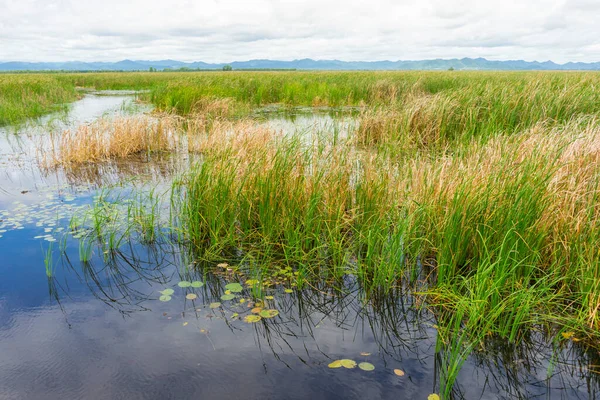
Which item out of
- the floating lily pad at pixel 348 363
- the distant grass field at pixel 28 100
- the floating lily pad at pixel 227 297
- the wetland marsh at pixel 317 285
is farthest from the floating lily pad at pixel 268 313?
the distant grass field at pixel 28 100

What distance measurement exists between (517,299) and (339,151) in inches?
142

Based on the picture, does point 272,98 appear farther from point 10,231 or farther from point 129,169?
point 10,231

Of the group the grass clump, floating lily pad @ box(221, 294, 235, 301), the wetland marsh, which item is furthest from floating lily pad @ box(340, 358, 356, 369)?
the grass clump

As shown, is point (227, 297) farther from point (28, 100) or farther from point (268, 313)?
point (28, 100)

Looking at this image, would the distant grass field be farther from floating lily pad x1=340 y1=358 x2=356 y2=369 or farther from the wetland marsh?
floating lily pad x1=340 y1=358 x2=356 y2=369

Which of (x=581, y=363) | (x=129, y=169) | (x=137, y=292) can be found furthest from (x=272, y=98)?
(x=581, y=363)

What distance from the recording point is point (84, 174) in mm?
8312

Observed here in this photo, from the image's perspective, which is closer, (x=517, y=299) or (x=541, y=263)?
(x=517, y=299)

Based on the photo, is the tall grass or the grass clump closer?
the tall grass

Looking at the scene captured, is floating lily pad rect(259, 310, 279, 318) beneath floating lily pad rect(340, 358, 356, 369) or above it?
above

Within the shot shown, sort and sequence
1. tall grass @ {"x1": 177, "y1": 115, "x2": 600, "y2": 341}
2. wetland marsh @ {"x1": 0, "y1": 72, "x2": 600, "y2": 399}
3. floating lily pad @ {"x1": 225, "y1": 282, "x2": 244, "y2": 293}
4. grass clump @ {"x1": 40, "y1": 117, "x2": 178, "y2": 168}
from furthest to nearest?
grass clump @ {"x1": 40, "y1": 117, "x2": 178, "y2": 168}, floating lily pad @ {"x1": 225, "y1": 282, "x2": 244, "y2": 293}, tall grass @ {"x1": 177, "y1": 115, "x2": 600, "y2": 341}, wetland marsh @ {"x1": 0, "y1": 72, "x2": 600, "y2": 399}

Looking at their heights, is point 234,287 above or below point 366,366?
above

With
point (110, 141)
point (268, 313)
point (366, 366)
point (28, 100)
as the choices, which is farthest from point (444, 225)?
point (28, 100)

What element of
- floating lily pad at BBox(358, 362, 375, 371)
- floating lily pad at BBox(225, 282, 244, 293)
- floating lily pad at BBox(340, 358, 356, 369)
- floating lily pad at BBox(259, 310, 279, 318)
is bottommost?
floating lily pad at BBox(358, 362, 375, 371)
